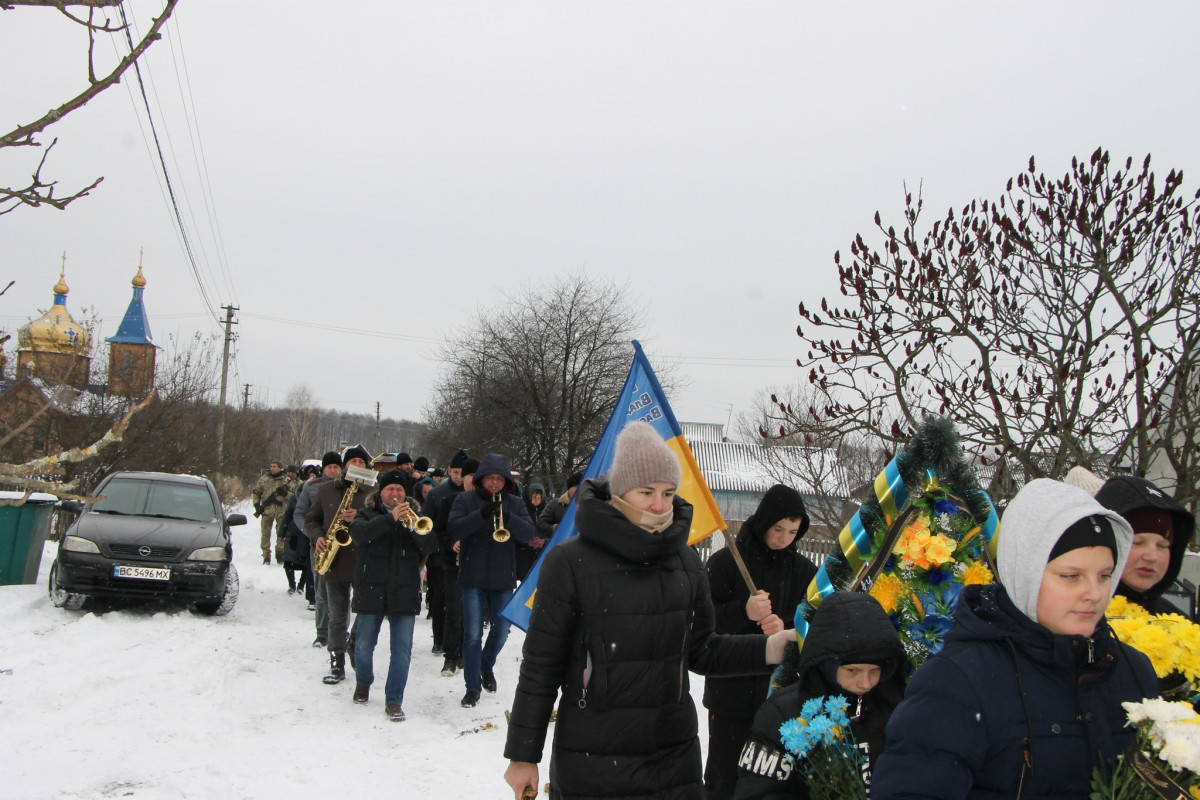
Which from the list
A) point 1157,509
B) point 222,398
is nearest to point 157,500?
point 1157,509

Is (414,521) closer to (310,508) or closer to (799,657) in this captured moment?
(310,508)

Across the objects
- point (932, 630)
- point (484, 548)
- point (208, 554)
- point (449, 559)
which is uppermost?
point (932, 630)

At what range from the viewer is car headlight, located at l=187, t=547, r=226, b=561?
10586mm

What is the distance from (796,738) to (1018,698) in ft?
2.57

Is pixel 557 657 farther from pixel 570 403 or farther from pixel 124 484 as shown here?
pixel 570 403

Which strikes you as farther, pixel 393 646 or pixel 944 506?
pixel 393 646

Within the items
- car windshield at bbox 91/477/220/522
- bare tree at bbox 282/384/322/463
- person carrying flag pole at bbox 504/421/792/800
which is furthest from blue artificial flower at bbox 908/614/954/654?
bare tree at bbox 282/384/322/463

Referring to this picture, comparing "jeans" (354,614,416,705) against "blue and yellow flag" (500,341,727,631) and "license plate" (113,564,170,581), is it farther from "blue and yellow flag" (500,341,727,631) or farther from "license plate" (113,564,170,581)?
"license plate" (113,564,170,581)

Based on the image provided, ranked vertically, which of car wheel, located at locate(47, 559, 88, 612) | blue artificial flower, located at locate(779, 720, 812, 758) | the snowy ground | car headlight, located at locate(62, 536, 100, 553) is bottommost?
the snowy ground

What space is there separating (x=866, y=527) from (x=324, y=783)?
4391 millimetres

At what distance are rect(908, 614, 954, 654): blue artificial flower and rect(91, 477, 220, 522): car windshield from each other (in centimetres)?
1041

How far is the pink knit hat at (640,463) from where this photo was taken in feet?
11.5

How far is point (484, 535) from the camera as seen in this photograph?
26.9ft

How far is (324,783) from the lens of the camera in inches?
235
